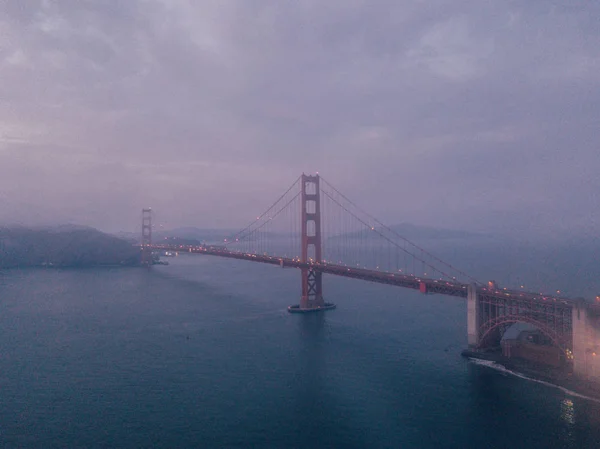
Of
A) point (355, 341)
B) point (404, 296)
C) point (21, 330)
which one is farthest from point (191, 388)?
point (404, 296)

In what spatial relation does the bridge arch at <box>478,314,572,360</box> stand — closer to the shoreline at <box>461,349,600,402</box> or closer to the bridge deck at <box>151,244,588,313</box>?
the shoreline at <box>461,349,600,402</box>

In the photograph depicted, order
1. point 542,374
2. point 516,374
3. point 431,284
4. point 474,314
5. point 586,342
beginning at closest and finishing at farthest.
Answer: point 586,342
point 542,374
point 516,374
point 474,314
point 431,284

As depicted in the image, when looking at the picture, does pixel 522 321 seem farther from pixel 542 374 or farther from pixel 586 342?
pixel 586 342

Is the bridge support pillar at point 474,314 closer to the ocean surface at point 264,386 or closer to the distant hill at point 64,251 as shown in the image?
the ocean surface at point 264,386

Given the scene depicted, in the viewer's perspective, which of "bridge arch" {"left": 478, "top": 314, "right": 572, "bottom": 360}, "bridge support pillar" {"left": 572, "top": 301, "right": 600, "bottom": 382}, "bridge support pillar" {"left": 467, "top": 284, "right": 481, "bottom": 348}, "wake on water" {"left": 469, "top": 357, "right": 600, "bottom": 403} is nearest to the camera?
"wake on water" {"left": 469, "top": 357, "right": 600, "bottom": 403}

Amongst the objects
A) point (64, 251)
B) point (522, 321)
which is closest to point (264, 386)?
point (522, 321)

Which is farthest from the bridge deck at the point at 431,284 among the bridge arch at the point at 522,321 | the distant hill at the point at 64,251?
the distant hill at the point at 64,251

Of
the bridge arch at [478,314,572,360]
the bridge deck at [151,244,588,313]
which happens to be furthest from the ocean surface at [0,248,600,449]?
the bridge deck at [151,244,588,313]
